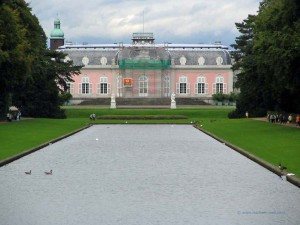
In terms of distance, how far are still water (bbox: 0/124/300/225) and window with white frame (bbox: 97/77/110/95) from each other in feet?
286

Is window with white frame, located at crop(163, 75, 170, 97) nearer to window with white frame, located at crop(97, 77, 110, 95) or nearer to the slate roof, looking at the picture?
the slate roof

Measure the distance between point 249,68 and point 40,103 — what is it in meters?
18.1

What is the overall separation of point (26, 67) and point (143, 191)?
33.4 m

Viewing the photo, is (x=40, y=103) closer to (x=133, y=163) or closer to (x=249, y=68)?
(x=249, y=68)

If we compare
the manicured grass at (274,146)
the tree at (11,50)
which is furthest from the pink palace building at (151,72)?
the manicured grass at (274,146)

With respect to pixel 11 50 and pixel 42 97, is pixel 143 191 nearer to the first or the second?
pixel 11 50

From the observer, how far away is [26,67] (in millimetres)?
49438

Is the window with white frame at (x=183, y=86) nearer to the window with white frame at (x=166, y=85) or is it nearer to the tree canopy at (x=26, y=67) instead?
the window with white frame at (x=166, y=85)

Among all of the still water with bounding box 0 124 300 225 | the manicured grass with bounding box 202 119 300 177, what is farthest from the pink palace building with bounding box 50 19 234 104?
the still water with bounding box 0 124 300 225

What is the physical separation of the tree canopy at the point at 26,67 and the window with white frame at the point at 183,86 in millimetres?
40415

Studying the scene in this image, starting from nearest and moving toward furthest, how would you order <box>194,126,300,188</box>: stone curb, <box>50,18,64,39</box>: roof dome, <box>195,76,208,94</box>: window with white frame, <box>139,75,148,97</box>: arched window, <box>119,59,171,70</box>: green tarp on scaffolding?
<box>194,126,300,188</box>: stone curb < <box>119,59,171,70</box>: green tarp on scaffolding < <box>139,75,148,97</box>: arched window < <box>195,76,208,94</box>: window with white frame < <box>50,18,64,39</box>: roof dome

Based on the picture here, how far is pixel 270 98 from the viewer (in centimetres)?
6625

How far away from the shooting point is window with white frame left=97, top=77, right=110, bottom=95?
378 feet

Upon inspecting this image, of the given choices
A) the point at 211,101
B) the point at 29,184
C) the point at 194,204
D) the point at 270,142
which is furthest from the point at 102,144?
the point at 211,101
